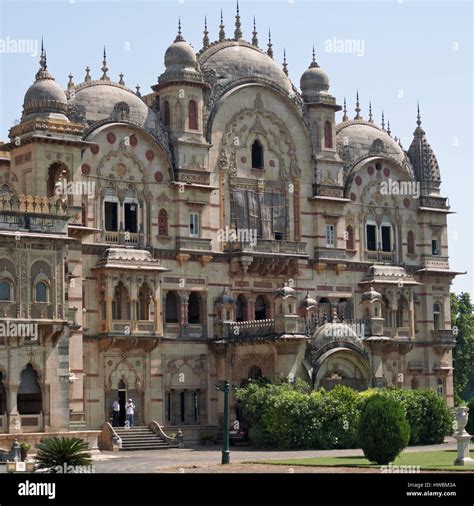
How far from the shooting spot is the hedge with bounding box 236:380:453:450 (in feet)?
154

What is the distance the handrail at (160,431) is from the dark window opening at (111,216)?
26.0ft

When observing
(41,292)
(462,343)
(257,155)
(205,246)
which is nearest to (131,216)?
(205,246)

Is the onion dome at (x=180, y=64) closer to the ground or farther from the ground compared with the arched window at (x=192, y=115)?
farther from the ground

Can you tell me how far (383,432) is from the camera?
36.4 m

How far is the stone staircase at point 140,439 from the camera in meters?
48.3

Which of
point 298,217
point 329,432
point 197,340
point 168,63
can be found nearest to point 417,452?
point 329,432

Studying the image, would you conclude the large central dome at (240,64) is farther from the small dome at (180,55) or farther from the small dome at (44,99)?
the small dome at (44,99)

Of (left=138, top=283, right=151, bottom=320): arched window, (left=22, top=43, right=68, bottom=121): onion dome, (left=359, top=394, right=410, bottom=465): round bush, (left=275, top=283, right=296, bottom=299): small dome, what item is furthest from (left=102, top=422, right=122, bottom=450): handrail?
(left=359, top=394, right=410, bottom=465): round bush

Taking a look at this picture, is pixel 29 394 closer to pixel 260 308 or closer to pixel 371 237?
pixel 260 308

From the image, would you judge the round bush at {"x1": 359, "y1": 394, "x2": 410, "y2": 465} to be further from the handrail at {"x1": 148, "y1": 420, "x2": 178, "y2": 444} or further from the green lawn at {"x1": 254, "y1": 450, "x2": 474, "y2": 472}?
the handrail at {"x1": 148, "y1": 420, "x2": 178, "y2": 444}

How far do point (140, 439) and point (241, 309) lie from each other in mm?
8832

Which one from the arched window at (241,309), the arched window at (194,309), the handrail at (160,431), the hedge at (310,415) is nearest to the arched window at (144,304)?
the arched window at (194,309)

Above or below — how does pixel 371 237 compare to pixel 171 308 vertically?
above
